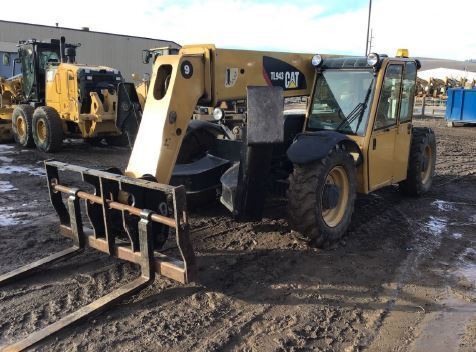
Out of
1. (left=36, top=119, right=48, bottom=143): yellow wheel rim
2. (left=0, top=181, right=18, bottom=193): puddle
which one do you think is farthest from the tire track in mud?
(left=36, top=119, right=48, bottom=143): yellow wheel rim

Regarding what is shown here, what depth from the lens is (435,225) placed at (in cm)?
617

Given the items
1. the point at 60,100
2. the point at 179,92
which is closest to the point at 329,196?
the point at 179,92

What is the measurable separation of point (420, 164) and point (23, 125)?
10426 millimetres

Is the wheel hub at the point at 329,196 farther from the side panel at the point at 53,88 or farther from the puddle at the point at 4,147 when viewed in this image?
the puddle at the point at 4,147

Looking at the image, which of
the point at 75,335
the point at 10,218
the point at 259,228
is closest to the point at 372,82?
the point at 259,228

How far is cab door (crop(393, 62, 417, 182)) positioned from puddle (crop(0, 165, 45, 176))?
6.55 meters

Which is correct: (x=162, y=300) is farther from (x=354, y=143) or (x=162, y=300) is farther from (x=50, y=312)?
(x=354, y=143)

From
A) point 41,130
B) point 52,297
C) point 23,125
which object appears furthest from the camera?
point 23,125

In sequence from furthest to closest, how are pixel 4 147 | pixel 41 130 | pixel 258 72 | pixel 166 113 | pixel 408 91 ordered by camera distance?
pixel 4 147 → pixel 41 130 → pixel 408 91 → pixel 258 72 → pixel 166 113

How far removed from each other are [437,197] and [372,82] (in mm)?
2983

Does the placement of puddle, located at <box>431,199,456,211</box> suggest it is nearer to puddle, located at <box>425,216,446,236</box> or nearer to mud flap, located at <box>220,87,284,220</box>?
puddle, located at <box>425,216,446,236</box>

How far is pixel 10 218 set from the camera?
6156 millimetres

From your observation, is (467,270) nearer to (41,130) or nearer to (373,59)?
(373,59)

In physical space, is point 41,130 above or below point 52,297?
above
